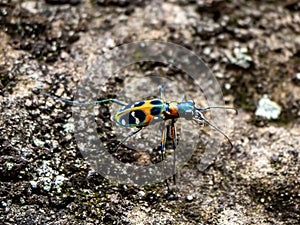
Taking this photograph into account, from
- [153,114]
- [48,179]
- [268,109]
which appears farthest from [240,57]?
[48,179]

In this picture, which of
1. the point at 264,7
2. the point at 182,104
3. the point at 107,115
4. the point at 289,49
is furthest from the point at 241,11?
the point at 107,115

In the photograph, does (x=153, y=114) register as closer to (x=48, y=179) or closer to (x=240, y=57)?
(x=48, y=179)

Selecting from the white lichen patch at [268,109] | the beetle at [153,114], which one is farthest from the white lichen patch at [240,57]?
the beetle at [153,114]

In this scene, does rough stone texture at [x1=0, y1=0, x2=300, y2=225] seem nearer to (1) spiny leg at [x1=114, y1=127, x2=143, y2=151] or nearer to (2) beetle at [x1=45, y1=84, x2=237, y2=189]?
(1) spiny leg at [x1=114, y1=127, x2=143, y2=151]

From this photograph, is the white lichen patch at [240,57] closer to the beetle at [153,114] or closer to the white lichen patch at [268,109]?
the white lichen patch at [268,109]

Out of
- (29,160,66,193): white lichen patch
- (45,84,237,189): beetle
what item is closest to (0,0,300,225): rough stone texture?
(29,160,66,193): white lichen patch

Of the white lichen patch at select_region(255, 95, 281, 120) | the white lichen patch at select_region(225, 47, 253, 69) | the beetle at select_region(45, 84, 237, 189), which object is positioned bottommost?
the white lichen patch at select_region(255, 95, 281, 120)
